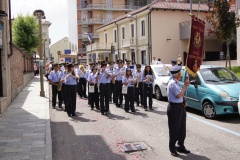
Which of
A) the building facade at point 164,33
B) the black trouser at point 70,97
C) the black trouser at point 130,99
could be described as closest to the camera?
the black trouser at point 70,97

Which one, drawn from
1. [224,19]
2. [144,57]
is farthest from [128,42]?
[224,19]

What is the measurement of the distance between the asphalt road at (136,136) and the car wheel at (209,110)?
212 millimetres

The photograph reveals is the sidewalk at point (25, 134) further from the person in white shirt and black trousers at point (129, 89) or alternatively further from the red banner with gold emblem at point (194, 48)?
the red banner with gold emblem at point (194, 48)

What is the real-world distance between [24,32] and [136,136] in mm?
31986

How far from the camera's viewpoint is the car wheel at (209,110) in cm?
921

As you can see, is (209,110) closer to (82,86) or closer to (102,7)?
(82,86)

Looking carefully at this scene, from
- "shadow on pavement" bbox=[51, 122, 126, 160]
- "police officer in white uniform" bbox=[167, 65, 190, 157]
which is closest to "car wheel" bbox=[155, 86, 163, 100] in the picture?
"shadow on pavement" bbox=[51, 122, 126, 160]

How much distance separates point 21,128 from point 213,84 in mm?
5759

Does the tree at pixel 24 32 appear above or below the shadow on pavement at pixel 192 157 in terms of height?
above

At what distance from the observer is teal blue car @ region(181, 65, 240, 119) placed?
8.91 metres

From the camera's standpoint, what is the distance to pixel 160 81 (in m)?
14.0

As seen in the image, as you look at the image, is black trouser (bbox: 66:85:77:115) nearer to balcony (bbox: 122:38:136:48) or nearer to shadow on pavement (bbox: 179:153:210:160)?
shadow on pavement (bbox: 179:153:210:160)

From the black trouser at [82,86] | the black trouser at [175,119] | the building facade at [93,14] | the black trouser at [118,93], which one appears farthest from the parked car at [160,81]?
the building facade at [93,14]

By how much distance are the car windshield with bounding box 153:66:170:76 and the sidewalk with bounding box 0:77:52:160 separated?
5.61 metres
